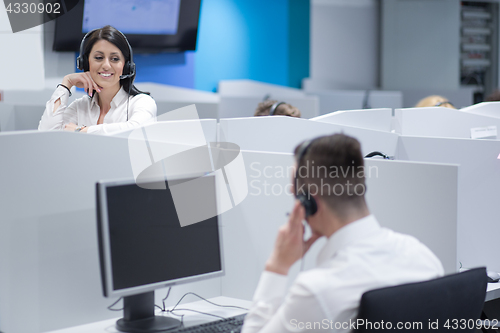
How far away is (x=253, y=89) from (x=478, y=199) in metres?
3.86

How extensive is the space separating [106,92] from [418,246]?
1.37 metres

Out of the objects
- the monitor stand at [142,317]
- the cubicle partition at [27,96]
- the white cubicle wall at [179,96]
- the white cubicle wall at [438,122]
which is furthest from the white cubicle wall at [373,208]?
the cubicle partition at [27,96]

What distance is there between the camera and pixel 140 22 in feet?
15.1

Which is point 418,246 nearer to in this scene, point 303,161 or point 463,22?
point 303,161

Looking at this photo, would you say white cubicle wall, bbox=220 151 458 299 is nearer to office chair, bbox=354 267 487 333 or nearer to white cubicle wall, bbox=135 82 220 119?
office chair, bbox=354 267 487 333

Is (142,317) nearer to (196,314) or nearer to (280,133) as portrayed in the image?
(196,314)

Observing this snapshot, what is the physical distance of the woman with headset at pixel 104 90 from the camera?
6.99 feet

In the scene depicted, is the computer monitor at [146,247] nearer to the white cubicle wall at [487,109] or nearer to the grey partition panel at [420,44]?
the white cubicle wall at [487,109]

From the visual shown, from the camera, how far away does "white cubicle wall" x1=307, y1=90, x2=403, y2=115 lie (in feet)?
17.0

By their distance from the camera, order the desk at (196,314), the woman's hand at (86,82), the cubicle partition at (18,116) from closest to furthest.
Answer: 1. the desk at (196,314)
2. the woman's hand at (86,82)
3. the cubicle partition at (18,116)

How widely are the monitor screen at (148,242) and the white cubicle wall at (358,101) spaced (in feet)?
12.1

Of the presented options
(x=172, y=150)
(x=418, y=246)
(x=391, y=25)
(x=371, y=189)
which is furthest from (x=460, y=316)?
(x=391, y=25)

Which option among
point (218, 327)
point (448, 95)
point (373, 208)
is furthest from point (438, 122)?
point (448, 95)

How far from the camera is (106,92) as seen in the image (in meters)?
2.18
